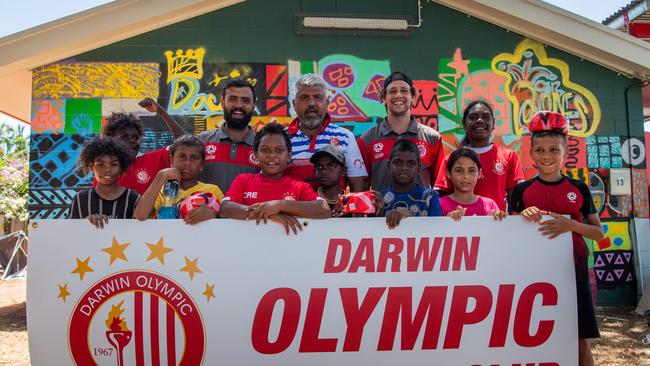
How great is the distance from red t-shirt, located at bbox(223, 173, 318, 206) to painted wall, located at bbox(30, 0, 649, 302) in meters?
3.45

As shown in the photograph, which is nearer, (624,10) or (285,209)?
(285,209)

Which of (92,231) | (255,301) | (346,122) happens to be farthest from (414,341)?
(346,122)

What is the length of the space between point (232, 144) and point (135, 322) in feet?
4.90

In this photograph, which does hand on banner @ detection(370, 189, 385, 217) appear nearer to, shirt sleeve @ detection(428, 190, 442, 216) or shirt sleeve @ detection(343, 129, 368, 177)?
shirt sleeve @ detection(428, 190, 442, 216)

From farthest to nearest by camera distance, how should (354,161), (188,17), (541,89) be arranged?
1. (541,89)
2. (188,17)
3. (354,161)

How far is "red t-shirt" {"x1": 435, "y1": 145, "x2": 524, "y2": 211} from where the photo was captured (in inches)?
146

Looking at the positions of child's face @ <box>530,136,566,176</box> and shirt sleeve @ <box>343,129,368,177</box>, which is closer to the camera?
child's face @ <box>530,136,566,176</box>

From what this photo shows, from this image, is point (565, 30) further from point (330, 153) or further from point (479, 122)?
point (330, 153)

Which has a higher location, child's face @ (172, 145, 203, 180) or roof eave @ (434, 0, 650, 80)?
roof eave @ (434, 0, 650, 80)

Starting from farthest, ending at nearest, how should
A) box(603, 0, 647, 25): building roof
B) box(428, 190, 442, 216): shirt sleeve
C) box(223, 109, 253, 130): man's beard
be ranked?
box(603, 0, 647, 25): building roof < box(223, 109, 253, 130): man's beard < box(428, 190, 442, 216): shirt sleeve

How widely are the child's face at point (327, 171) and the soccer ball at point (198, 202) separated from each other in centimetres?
75

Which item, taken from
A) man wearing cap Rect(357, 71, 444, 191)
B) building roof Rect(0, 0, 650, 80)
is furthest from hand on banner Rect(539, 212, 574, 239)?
building roof Rect(0, 0, 650, 80)

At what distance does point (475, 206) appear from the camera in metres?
3.33

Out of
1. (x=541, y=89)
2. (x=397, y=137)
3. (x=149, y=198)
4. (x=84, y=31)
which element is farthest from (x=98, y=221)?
(x=541, y=89)
